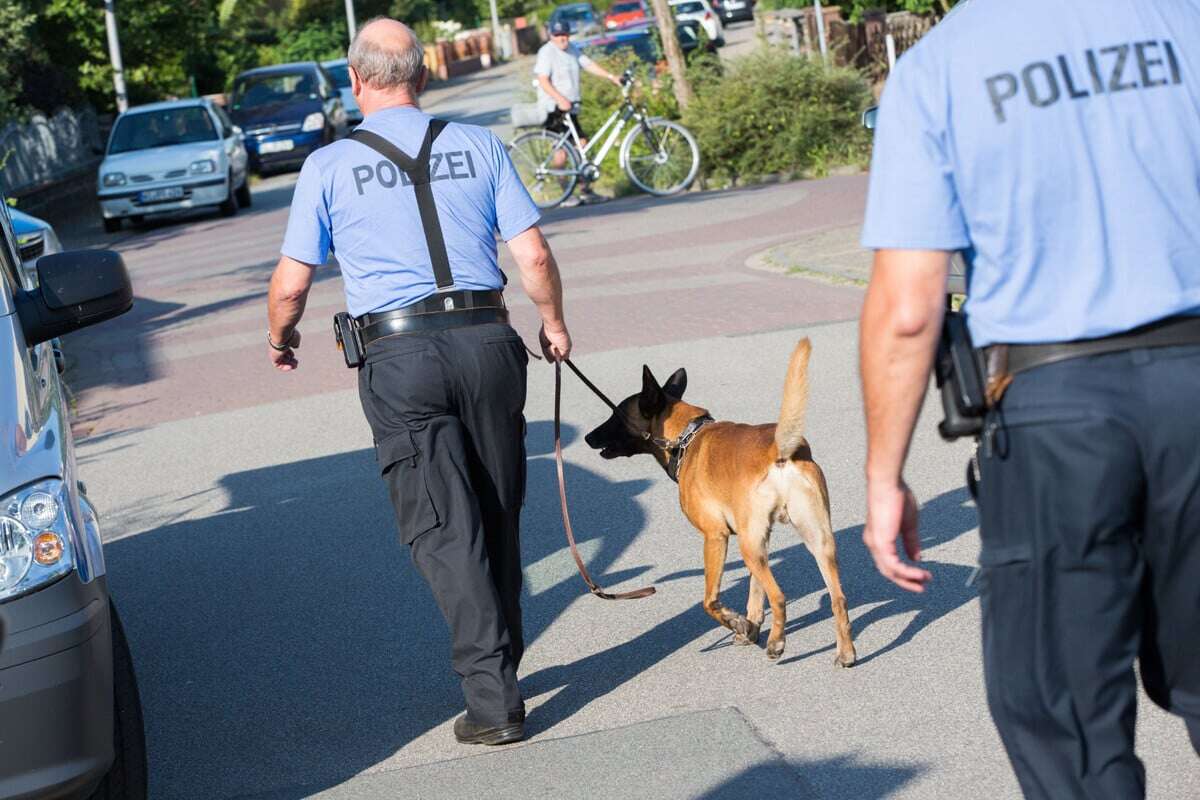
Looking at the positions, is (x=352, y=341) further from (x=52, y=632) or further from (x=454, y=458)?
(x=52, y=632)

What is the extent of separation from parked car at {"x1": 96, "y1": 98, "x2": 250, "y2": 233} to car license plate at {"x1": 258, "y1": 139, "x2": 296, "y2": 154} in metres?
5.38

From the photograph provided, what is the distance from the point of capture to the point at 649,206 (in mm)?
17984

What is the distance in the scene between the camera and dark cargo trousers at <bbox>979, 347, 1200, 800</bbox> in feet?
8.09

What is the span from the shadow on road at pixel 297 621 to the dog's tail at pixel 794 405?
4.30ft

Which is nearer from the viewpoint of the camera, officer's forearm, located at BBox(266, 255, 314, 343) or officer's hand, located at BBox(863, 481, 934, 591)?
officer's hand, located at BBox(863, 481, 934, 591)

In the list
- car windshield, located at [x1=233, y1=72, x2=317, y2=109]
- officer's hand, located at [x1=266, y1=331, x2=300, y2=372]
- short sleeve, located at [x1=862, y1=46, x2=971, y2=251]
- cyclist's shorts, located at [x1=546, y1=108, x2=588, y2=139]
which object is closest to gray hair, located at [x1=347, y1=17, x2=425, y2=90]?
officer's hand, located at [x1=266, y1=331, x2=300, y2=372]

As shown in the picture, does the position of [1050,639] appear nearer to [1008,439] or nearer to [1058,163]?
[1008,439]

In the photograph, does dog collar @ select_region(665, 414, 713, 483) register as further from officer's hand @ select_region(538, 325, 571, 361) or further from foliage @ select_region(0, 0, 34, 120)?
foliage @ select_region(0, 0, 34, 120)

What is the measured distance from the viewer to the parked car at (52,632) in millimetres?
3467

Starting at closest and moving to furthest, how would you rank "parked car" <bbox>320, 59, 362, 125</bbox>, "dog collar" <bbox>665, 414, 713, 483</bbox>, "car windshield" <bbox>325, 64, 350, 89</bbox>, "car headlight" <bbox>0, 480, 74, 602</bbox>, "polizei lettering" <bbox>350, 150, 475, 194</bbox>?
"car headlight" <bbox>0, 480, 74, 602</bbox> → "polizei lettering" <bbox>350, 150, 475, 194</bbox> → "dog collar" <bbox>665, 414, 713, 483</bbox> → "parked car" <bbox>320, 59, 362, 125</bbox> → "car windshield" <bbox>325, 64, 350, 89</bbox>

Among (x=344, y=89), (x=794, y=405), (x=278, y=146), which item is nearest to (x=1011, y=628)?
(x=794, y=405)

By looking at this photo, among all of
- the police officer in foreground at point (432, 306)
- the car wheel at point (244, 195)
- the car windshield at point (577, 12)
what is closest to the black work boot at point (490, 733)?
the police officer in foreground at point (432, 306)

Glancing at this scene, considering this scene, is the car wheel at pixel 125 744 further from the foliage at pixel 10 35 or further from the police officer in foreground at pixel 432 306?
the foliage at pixel 10 35

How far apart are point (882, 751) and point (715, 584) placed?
0.98 meters
